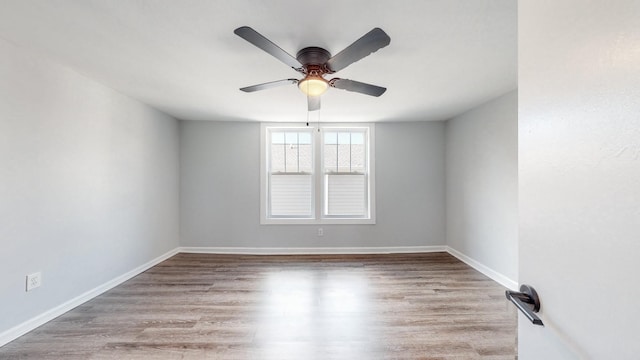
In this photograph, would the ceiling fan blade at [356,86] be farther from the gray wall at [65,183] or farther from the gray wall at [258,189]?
the gray wall at [65,183]

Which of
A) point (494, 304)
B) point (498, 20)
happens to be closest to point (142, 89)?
point (498, 20)

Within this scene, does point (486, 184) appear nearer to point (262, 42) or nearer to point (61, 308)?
point (262, 42)

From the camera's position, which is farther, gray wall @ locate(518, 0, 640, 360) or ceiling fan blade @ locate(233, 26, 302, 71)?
ceiling fan blade @ locate(233, 26, 302, 71)

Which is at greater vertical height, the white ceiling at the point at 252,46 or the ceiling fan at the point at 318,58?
the white ceiling at the point at 252,46

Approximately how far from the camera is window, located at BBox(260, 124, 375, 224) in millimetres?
4430

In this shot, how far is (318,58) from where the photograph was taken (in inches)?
79.0

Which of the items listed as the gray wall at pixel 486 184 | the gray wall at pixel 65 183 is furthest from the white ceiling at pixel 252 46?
the gray wall at pixel 486 184

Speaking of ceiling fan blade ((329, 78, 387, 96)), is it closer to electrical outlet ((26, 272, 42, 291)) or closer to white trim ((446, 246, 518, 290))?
white trim ((446, 246, 518, 290))

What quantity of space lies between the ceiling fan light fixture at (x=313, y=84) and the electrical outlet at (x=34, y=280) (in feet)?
8.84

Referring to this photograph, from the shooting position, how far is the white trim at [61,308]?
197 cm

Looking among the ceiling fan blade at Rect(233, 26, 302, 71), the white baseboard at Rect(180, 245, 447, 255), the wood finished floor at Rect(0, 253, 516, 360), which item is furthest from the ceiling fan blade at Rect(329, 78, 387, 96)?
the white baseboard at Rect(180, 245, 447, 255)

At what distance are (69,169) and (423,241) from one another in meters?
4.70

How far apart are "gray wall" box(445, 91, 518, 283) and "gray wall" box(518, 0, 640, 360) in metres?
2.72

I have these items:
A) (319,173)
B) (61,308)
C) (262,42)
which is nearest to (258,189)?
(319,173)
